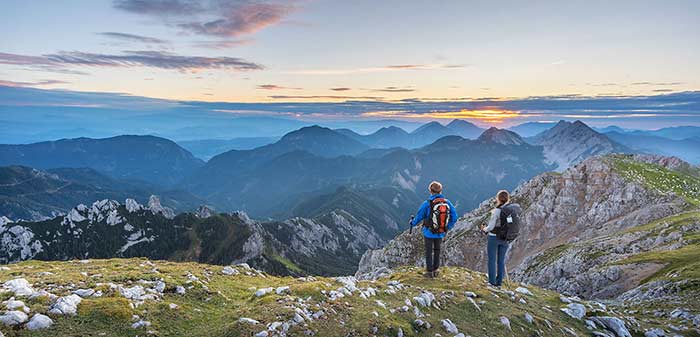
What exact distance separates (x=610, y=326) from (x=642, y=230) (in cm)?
5198

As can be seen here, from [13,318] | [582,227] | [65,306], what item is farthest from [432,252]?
[582,227]

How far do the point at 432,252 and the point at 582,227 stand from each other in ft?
327

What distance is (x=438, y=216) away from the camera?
1869 centimetres

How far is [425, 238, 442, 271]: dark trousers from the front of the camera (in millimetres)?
19625

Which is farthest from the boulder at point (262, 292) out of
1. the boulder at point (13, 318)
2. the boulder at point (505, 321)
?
the boulder at point (505, 321)

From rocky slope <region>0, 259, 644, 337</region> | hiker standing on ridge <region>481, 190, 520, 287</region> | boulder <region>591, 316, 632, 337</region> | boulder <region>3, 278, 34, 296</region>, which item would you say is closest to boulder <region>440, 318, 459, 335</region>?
rocky slope <region>0, 259, 644, 337</region>

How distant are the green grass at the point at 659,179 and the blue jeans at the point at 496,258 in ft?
248

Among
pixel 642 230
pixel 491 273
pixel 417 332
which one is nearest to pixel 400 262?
pixel 642 230

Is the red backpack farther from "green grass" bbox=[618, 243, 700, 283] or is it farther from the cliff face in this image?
the cliff face

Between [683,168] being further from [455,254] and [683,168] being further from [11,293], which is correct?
[11,293]

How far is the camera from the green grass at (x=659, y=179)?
273 feet

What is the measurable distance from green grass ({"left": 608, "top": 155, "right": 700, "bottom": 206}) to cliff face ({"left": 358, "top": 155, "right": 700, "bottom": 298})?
18 centimetres

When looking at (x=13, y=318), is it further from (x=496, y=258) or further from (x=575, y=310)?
(x=575, y=310)

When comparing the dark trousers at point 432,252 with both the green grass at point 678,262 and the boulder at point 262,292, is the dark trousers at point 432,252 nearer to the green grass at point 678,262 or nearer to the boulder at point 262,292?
the boulder at point 262,292
